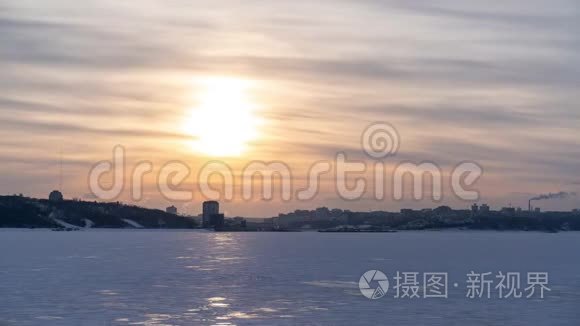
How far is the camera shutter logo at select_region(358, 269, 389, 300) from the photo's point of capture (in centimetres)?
7631

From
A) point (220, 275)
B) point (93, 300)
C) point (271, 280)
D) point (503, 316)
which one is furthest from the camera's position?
point (220, 275)

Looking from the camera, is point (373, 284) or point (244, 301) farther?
point (373, 284)

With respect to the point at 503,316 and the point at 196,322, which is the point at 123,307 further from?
the point at 503,316

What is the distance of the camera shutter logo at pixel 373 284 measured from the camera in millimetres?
76312

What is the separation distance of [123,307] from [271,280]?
28451mm

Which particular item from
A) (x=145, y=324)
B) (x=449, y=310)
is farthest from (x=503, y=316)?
(x=145, y=324)

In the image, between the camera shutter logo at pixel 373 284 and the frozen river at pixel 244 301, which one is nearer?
the frozen river at pixel 244 301

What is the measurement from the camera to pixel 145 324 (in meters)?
55.7

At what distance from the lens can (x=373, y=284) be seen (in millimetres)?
88312

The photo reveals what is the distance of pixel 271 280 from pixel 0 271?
116 feet

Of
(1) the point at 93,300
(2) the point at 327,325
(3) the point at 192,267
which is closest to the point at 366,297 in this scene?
(2) the point at 327,325

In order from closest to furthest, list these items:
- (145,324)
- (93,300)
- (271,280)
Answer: (145,324) < (93,300) < (271,280)

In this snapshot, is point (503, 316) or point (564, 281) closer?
point (503, 316)

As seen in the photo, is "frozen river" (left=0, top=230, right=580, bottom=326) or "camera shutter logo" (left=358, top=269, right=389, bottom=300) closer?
"frozen river" (left=0, top=230, right=580, bottom=326)
